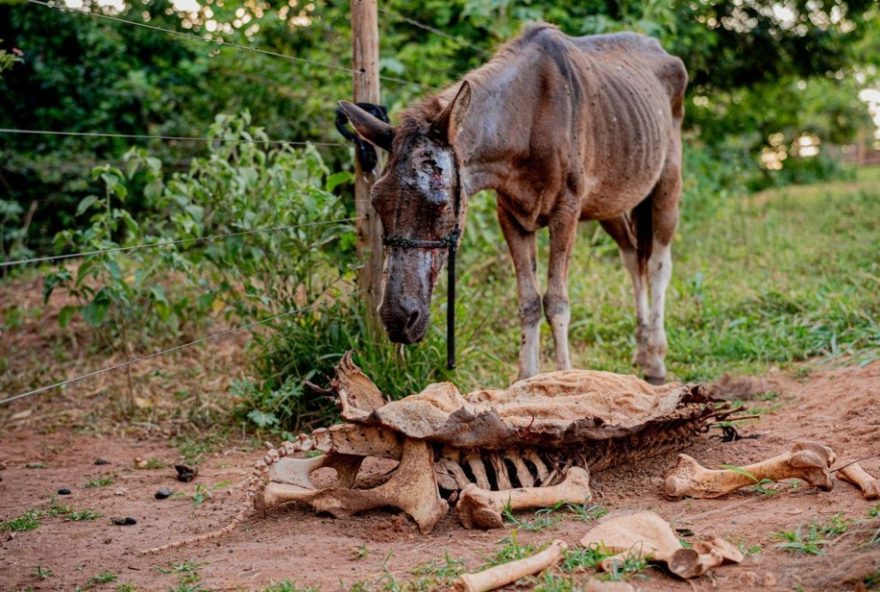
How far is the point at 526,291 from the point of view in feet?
17.8

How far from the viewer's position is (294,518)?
12.5 ft

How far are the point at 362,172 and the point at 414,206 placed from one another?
1051 mm

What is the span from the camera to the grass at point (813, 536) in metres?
3.07

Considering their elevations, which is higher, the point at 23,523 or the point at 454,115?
the point at 454,115

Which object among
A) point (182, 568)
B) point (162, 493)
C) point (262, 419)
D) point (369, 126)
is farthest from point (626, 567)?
point (262, 419)

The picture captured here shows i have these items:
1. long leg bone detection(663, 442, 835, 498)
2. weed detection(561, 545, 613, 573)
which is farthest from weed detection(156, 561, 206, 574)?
long leg bone detection(663, 442, 835, 498)

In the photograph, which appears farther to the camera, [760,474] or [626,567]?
[760,474]

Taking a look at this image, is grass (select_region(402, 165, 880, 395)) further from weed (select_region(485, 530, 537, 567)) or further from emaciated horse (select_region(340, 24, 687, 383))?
weed (select_region(485, 530, 537, 567))

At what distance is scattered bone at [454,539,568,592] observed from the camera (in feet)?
9.37

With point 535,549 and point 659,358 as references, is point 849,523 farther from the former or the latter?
point 659,358

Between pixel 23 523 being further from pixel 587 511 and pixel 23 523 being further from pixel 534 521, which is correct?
pixel 587 511

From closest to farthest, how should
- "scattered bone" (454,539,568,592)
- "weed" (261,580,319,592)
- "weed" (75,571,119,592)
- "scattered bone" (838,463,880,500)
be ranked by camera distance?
1. "scattered bone" (454,539,568,592)
2. "weed" (261,580,319,592)
3. "weed" (75,571,119,592)
4. "scattered bone" (838,463,880,500)

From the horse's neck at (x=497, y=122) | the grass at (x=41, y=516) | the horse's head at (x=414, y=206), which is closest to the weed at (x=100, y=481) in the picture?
the grass at (x=41, y=516)

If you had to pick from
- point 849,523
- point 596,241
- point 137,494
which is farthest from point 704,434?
point 596,241
